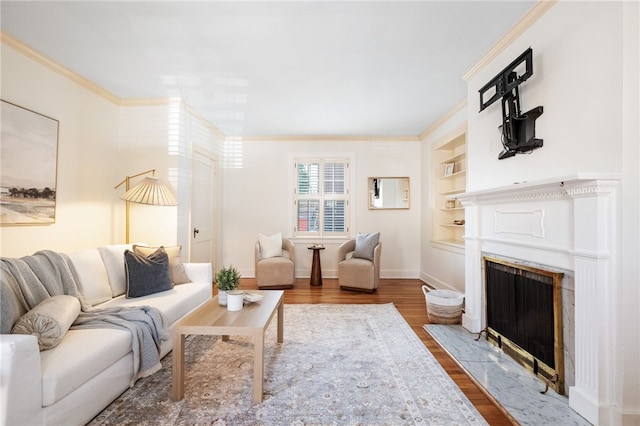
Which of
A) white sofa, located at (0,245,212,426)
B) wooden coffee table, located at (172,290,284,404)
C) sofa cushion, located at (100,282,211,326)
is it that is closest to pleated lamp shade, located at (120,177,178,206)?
white sofa, located at (0,245,212,426)

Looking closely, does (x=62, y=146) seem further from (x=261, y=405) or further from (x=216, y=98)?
(x=261, y=405)

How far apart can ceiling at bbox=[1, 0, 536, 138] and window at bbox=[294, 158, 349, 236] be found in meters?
1.62

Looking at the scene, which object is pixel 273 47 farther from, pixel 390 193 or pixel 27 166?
pixel 390 193

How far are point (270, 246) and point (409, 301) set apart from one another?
2383 millimetres

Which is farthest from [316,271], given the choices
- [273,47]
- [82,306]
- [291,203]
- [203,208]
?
[273,47]

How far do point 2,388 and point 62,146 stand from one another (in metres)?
2.60

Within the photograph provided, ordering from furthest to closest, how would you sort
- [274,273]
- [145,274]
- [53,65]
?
1. [274,273]
2. [53,65]
3. [145,274]

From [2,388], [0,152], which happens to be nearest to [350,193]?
[0,152]

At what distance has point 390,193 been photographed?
5535 millimetres

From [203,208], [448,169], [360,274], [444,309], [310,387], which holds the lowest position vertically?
[310,387]

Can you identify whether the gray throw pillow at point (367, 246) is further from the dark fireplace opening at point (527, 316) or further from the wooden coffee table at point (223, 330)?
the wooden coffee table at point (223, 330)

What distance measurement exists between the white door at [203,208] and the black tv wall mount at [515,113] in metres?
3.90

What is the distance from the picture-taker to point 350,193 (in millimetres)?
5523

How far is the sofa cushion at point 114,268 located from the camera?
Answer: 2703 mm
